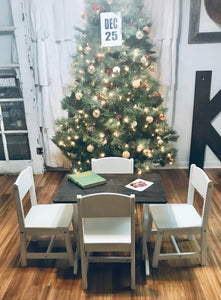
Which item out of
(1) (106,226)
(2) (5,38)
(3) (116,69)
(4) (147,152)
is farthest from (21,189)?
(2) (5,38)

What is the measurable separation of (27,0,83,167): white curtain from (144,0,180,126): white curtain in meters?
0.89

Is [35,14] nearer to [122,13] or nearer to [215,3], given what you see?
[122,13]

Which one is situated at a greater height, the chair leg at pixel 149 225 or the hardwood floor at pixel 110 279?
the chair leg at pixel 149 225

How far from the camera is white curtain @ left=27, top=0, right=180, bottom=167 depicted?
3.12 meters

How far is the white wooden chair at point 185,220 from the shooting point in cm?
184

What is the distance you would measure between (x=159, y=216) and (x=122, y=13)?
2.07 meters

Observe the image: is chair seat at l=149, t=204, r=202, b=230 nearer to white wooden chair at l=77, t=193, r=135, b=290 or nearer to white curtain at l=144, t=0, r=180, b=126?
white wooden chair at l=77, t=193, r=135, b=290

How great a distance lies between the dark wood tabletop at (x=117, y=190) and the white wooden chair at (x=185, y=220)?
248 millimetres

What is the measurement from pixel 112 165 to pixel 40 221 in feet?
2.47

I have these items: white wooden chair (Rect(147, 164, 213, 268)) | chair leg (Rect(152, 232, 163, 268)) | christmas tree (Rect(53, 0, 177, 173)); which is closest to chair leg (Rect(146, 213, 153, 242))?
white wooden chair (Rect(147, 164, 213, 268))

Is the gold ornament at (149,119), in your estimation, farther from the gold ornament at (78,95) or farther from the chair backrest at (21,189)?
the chair backrest at (21,189)

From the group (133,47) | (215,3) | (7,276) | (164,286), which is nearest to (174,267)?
(164,286)

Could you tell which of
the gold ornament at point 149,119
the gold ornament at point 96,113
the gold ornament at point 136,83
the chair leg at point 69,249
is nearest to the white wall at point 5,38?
the gold ornament at point 96,113

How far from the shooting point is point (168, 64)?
129 inches
